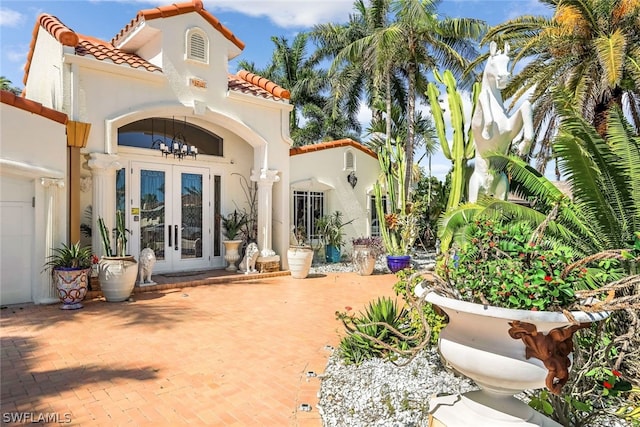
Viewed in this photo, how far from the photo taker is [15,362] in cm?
463

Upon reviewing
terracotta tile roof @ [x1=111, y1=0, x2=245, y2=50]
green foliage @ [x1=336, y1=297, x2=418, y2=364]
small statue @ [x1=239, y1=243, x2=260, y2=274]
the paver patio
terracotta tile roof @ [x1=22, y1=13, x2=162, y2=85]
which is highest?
terracotta tile roof @ [x1=111, y1=0, x2=245, y2=50]

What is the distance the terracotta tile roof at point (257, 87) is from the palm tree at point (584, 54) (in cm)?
661

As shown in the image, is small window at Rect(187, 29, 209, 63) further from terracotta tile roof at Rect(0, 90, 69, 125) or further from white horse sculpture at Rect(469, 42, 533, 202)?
white horse sculpture at Rect(469, 42, 533, 202)

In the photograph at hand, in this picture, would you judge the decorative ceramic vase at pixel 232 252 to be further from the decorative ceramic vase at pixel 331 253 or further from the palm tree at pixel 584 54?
the palm tree at pixel 584 54

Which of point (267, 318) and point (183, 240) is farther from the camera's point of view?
point (183, 240)

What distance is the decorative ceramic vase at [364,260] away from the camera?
11.3m

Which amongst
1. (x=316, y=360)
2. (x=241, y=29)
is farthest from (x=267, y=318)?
(x=241, y=29)

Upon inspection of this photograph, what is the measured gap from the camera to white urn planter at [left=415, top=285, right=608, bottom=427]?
6.90ft

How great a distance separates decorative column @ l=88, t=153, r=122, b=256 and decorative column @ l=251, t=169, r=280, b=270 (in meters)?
3.92

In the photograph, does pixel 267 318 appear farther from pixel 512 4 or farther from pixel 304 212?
pixel 512 4

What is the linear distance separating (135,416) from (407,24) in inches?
635

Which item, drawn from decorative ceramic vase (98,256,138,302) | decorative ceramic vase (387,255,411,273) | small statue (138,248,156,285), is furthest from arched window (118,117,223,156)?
decorative ceramic vase (387,255,411,273)

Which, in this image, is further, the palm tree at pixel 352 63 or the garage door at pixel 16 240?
the palm tree at pixel 352 63

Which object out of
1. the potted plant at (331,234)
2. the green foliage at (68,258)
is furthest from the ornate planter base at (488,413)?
the potted plant at (331,234)
